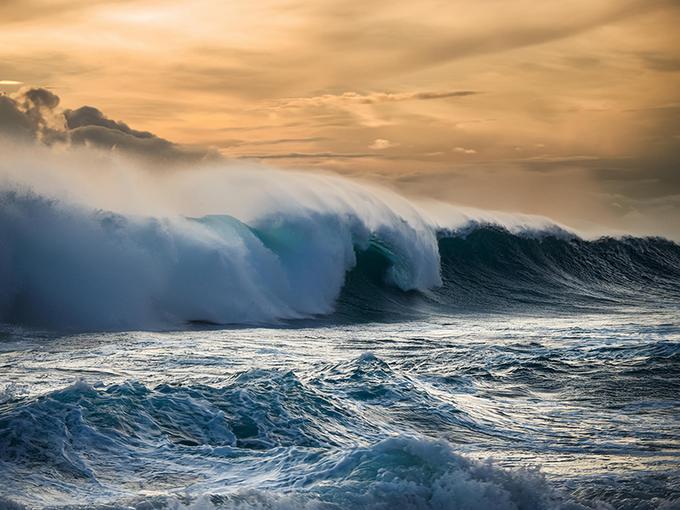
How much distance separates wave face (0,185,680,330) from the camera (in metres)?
15.2

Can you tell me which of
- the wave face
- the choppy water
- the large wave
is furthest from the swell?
the large wave

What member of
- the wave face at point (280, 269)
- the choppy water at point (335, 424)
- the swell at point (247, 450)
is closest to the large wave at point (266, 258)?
the wave face at point (280, 269)

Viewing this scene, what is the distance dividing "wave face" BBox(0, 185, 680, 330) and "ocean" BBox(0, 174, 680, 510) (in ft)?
0.17

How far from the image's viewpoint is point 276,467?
21.2 ft

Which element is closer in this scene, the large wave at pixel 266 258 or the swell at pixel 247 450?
the swell at pixel 247 450

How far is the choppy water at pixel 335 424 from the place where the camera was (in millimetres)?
5910

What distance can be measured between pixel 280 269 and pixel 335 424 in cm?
1095

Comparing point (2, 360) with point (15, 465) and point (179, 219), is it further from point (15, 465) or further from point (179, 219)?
point (179, 219)

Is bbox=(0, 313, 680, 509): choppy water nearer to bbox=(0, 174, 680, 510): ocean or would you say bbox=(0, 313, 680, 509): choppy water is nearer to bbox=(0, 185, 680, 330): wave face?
bbox=(0, 174, 680, 510): ocean

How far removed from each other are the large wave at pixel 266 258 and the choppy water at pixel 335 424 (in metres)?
3.07

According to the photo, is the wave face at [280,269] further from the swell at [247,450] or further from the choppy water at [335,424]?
the swell at [247,450]

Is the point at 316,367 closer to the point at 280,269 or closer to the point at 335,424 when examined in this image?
the point at 335,424

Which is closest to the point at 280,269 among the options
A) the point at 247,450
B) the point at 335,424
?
the point at 335,424

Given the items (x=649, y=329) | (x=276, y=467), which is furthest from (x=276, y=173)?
(x=276, y=467)
